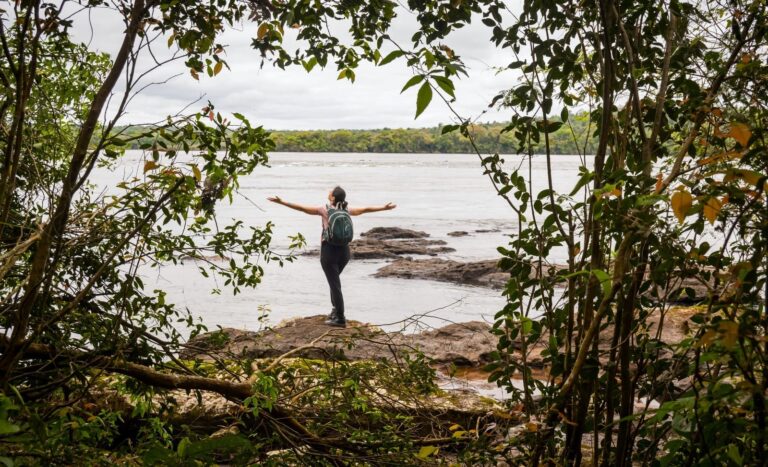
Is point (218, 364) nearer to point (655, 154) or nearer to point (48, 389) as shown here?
point (48, 389)

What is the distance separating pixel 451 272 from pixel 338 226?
7.22 metres

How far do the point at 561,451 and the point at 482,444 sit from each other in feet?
1.57

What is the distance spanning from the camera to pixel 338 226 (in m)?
11.3

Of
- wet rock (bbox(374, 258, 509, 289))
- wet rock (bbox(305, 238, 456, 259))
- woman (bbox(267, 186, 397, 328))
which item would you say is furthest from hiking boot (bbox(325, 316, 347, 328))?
wet rock (bbox(305, 238, 456, 259))

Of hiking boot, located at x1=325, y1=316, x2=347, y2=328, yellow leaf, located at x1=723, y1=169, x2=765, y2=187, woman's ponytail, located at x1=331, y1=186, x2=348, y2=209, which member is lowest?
hiking boot, located at x1=325, y1=316, x2=347, y2=328

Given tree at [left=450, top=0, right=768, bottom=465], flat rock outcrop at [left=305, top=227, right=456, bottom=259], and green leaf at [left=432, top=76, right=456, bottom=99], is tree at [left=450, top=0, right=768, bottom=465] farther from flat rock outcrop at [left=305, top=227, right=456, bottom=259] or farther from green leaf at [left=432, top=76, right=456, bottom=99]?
flat rock outcrop at [left=305, top=227, right=456, bottom=259]

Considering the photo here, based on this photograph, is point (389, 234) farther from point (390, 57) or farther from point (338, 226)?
point (390, 57)

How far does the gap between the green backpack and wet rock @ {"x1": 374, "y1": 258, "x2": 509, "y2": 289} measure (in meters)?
6.02

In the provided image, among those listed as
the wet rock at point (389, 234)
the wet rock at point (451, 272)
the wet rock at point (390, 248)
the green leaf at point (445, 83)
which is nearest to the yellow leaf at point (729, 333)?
the green leaf at point (445, 83)

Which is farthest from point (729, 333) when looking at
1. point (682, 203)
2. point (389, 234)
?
point (389, 234)

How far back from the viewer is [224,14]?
445 cm

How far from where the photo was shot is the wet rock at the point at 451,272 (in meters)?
17.2

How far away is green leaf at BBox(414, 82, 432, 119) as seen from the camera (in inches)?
74.6

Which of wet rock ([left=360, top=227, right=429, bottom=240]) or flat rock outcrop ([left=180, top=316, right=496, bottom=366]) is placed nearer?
flat rock outcrop ([left=180, top=316, right=496, bottom=366])
